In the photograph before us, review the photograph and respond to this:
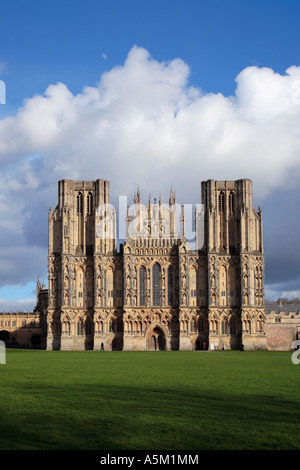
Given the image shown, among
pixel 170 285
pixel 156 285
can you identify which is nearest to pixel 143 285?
pixel 156 285

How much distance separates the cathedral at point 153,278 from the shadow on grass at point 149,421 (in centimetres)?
7294

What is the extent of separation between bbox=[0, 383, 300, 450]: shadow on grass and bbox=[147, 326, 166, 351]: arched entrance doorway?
73872 millimetres

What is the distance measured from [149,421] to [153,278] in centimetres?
8098

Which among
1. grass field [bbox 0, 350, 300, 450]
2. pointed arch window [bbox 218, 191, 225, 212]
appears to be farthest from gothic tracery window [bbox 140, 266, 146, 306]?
grass field [bbox 0, 350, 300, 450]

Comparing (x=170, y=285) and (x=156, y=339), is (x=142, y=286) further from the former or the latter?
(x=156, y=339)

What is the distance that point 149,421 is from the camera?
1705cm

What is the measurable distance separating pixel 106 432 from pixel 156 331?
271ft

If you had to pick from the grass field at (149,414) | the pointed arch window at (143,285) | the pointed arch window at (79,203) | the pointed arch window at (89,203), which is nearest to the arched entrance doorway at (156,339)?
the pointed arch window at (143,285)

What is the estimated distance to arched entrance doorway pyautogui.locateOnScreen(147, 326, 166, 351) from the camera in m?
96.9

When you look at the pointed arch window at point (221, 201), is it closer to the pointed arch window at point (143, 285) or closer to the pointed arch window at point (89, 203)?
the pointed arch window at point (143, 285)

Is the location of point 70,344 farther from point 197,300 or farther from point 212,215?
point 212,215

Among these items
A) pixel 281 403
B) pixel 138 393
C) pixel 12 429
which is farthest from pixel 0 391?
pixel 281 403

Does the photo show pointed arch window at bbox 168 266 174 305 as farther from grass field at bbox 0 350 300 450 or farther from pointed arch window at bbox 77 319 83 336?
grass field at bbox 0 350 300 450

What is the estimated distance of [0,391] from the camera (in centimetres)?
2428
